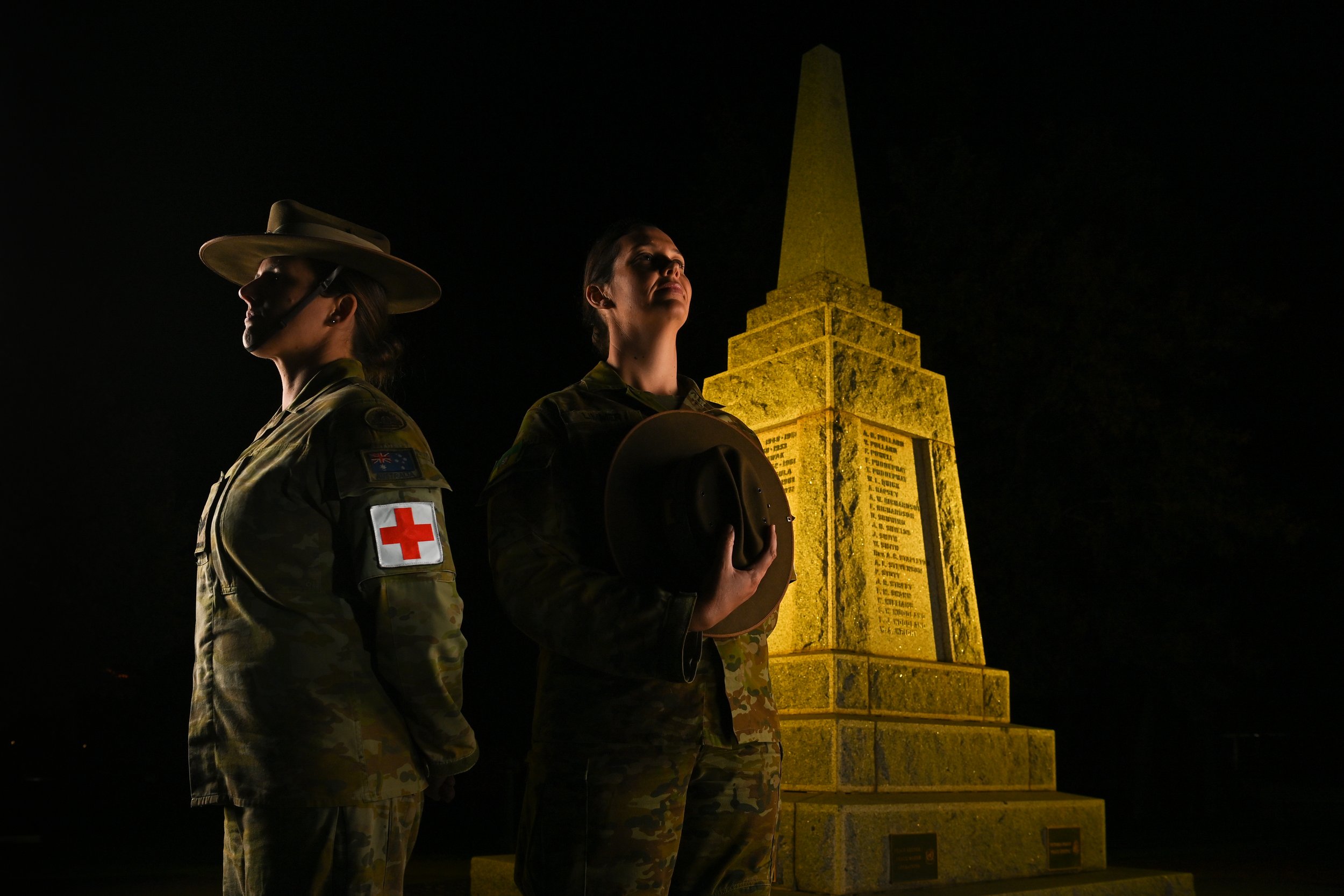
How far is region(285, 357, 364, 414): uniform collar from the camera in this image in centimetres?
228

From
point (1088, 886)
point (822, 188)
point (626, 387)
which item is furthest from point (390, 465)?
point (822, 188)

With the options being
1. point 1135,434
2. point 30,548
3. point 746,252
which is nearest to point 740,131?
point 746,252

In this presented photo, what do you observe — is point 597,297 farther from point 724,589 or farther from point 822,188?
point 822,188

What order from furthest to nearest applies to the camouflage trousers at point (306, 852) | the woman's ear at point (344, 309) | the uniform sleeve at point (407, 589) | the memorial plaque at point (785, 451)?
the memorial plaque at point (785, 451) → the woman's ear at point (344, 309) → the uniform sleeve at point (407, 589) → the camouflage trousers at point (306, 852)

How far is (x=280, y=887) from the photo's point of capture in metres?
1.80

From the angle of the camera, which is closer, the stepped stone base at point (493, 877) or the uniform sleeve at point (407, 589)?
the uniform sleeve at point (407, 589)

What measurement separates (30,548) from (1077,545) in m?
15.7

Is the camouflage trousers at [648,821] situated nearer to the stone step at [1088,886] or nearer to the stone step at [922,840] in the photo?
the stone step at [922,840]

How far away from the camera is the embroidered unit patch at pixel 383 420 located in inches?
82.4

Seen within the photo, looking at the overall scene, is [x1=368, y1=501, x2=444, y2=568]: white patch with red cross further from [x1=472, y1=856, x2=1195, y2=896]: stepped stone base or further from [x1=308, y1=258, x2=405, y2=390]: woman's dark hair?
[x1=472, y1=856, x2=1195, y2=896]: stepped stone base

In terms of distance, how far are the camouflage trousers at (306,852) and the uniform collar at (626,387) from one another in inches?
44.6

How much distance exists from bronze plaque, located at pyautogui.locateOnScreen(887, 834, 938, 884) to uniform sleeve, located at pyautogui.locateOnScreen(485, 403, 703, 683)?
272 cm

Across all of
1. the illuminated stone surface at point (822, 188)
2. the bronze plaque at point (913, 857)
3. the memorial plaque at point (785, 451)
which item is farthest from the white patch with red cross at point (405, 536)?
the illuminated stone surface at point (822, 188)

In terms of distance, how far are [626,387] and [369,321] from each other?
627 millimetres
